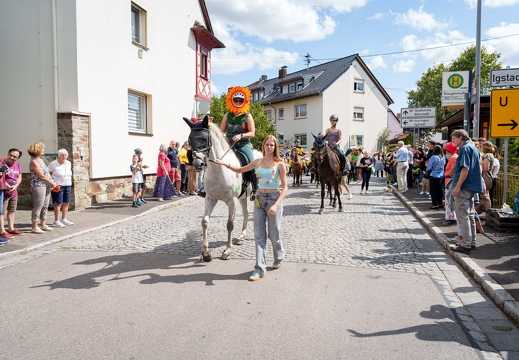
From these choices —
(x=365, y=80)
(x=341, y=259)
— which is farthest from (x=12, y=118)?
(x=365, y=80)

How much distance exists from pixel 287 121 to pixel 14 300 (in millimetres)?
40909

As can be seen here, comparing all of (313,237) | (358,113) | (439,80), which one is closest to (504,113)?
(313,237)

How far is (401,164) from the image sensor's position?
17.0 metres

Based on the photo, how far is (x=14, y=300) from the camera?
471 cm

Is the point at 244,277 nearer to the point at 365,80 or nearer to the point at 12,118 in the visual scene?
Result: the point at 12,118

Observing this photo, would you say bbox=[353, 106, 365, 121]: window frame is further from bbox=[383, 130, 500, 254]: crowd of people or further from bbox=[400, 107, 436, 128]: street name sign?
bbox=[383, 130, 500, 254]: crowd of people

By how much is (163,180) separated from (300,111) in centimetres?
3077

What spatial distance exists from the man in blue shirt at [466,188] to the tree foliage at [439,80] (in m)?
39.7

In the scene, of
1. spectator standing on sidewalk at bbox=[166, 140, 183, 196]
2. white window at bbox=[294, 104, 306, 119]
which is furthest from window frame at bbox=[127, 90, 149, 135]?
white window at bbox=[294, 104, 306, 119]

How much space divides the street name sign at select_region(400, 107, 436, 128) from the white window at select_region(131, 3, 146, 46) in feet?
41.6

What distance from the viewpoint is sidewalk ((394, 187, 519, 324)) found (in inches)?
181

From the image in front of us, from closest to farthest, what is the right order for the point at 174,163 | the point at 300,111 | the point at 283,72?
1. the point at 174,163
2. the point at 300,111
3. the point at 283,72

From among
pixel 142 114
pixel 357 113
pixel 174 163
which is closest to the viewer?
pixel 174 163

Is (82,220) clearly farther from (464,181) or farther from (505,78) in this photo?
(505,78)
